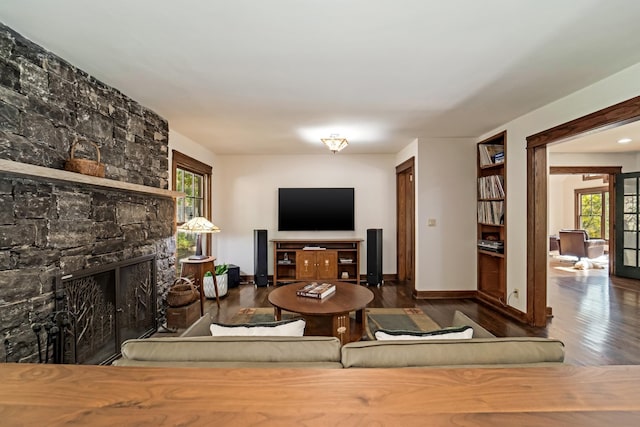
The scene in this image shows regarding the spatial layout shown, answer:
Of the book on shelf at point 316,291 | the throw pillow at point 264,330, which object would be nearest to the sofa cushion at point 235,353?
the throw pillow at point 264,330

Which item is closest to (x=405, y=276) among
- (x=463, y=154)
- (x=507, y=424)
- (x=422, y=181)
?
(x=422, y=181)

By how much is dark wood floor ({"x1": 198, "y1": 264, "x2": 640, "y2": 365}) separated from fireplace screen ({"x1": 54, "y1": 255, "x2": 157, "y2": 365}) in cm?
91

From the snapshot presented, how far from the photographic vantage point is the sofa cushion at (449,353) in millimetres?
1229

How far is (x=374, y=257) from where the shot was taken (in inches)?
204

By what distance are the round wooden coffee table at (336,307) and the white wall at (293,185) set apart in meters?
2.45

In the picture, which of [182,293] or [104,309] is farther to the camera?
[182,293]

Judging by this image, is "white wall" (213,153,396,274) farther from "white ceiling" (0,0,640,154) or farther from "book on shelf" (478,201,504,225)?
"white ceiling" (0,0,640,154)

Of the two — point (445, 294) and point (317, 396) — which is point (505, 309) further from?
point (317, 396)

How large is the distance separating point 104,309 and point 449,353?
2696mm

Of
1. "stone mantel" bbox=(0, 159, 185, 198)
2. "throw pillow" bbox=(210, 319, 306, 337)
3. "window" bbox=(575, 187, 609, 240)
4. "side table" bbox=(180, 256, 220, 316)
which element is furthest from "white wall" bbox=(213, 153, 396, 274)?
"window" bbox=(575, 187, 609, 240)

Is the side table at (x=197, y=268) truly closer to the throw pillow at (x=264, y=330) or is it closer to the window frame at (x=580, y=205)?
the throw pillow at (x=264, y=330)

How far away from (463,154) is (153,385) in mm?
4656

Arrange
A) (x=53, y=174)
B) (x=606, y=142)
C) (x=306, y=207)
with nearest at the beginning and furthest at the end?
(x=53, y=174) → (x=606, y=142) → (x=306, y=207)

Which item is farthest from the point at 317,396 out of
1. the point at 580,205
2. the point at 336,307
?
the point at 580,205
